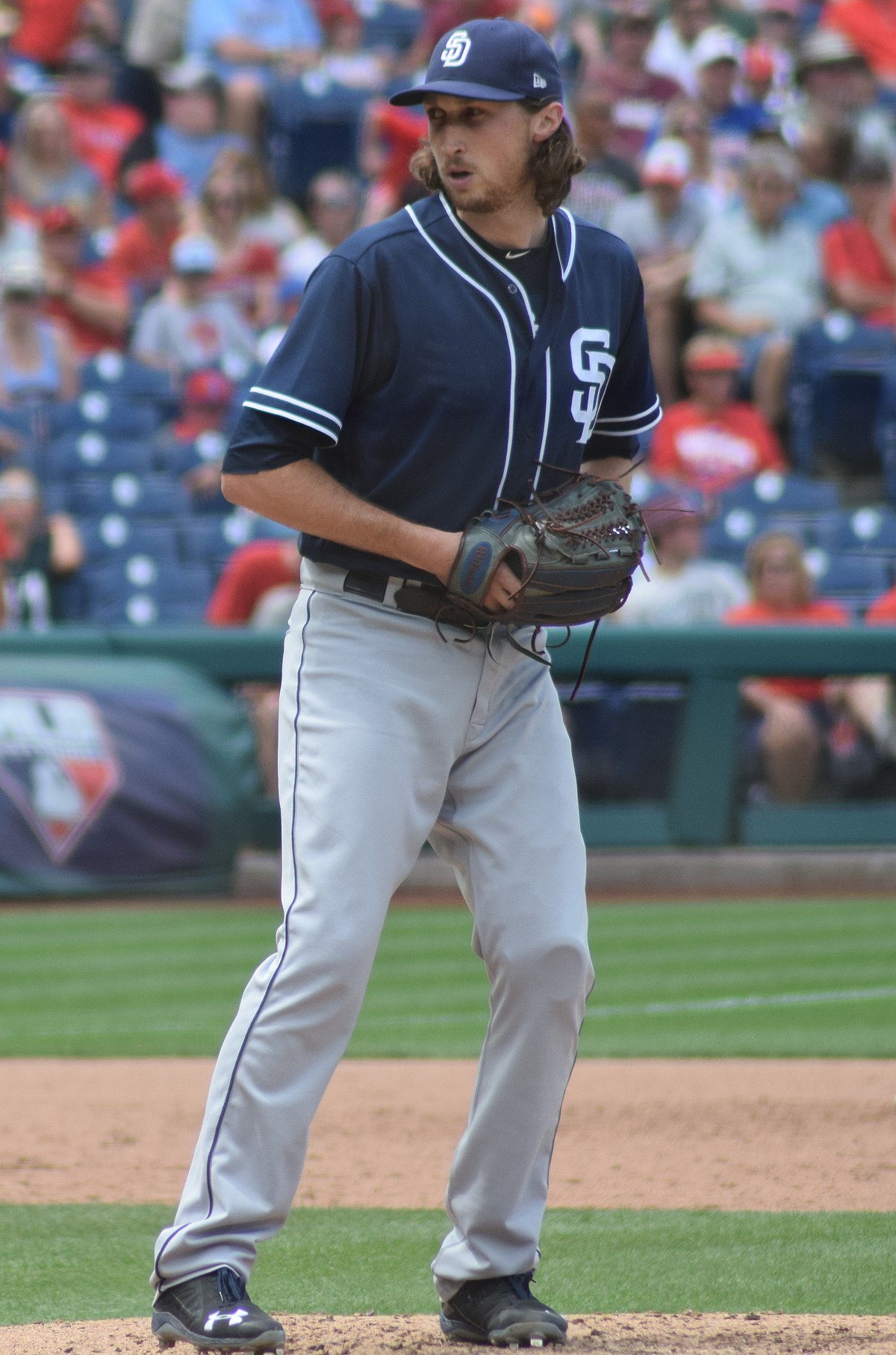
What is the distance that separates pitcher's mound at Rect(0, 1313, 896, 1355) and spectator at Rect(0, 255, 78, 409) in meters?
8.44

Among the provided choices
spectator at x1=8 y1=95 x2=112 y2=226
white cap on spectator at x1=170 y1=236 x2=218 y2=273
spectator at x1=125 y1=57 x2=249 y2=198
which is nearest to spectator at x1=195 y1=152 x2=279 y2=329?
white cap on spectator at x1=170 y1=236 x2=218 y2=273

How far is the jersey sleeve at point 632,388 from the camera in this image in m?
3.16

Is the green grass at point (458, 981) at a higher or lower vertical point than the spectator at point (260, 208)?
lower

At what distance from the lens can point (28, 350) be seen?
1098 cm

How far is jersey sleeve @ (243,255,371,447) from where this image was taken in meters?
2.74

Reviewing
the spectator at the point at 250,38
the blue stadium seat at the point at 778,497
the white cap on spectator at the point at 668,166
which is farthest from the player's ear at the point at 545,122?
the spectator at the point at 250,38

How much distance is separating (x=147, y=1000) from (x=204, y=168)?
7891mm

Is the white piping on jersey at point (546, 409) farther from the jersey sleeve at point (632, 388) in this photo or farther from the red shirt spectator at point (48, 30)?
the red shirt spectator at point (48, 30)

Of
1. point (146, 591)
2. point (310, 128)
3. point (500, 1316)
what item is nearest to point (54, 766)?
point (146, 591)

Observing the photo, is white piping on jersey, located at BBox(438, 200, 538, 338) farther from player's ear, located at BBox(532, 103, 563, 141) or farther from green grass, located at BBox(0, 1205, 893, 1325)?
green grass, located at BBox(0, 1205, 893, 1325)

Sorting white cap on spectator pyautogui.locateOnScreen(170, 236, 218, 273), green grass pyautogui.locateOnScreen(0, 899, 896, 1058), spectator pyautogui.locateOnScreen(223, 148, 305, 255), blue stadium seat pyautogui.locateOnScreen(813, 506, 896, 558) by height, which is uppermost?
spectator pyautogui.locateOnScreen(223, 148, 305, 255)

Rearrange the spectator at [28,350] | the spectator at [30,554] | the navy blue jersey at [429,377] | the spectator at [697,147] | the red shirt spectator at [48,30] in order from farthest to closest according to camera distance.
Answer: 1. the red shirt spectator at [48,30]
2. the spectator at [697,147]
3. the spectator at [28,350]
4. the spectator at [30,554]
5. the navy blue jersey at [429,377]

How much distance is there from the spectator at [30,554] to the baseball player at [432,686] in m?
6.70

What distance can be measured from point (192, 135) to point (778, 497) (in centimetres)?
517
